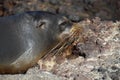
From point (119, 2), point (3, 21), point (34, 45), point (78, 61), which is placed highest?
point (119, 2)

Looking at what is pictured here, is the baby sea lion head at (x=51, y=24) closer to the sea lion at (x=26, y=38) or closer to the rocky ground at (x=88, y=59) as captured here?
the sea lion at (x=26, y=38)

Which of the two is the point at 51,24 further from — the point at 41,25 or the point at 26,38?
the point at 26,38

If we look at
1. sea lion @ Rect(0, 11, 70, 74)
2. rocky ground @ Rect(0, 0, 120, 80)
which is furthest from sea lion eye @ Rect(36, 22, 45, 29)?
rocky ground @ Rect(0, 0, 120, 80)

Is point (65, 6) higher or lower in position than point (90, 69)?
higher

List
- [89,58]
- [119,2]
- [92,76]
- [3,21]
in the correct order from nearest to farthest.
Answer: [92,76]
[89,58]
[3,21]
[119,2]

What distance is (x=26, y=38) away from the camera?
3.44 meters

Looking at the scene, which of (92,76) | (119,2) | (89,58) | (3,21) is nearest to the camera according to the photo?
(92,76)

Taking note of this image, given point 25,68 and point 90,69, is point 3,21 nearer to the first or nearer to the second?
point 25,68

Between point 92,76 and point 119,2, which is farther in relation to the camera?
point 119,2

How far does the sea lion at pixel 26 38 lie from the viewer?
3.30 metres

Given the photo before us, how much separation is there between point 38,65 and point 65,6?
8.48 ft

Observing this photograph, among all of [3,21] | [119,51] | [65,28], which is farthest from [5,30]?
[119,51]

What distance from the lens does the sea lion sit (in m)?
3.30

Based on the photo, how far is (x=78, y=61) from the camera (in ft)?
10.7
